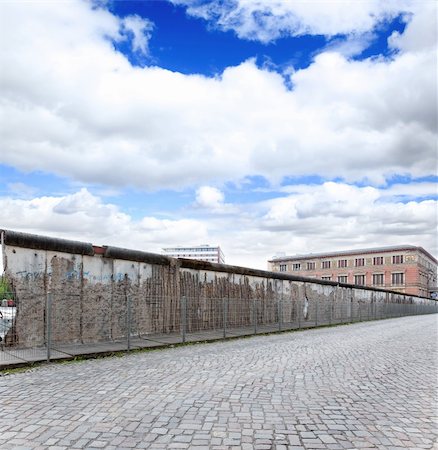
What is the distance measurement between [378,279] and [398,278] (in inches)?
169

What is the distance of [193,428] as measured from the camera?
4.61m

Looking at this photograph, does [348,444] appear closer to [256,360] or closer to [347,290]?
[256,360]

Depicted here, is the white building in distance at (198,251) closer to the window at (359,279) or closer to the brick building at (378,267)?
the brick building at (378,267)

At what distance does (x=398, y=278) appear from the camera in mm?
94375

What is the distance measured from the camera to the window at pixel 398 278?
307 feet

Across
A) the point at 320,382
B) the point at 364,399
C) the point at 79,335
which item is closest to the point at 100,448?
the point at 364,399

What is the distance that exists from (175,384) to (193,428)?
83.8 inches

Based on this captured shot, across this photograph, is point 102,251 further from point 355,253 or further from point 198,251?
point 198,251

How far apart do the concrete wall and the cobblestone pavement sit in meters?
2.06

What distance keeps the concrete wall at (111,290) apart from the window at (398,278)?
82409 mm

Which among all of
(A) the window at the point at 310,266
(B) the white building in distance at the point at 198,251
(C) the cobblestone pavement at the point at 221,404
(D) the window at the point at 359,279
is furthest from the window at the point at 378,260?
(C) the cobblestone pavement at the point at 221,404

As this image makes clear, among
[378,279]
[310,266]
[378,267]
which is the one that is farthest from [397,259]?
[310,266]

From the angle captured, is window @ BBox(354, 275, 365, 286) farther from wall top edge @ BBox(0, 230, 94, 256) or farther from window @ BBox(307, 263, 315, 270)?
wall top edge @ BBox(0, 230, 94, 256)

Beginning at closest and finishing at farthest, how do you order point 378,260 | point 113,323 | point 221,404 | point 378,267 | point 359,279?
point 221,404
point 113,323
point 378,267
point 378,260
point 359,279
